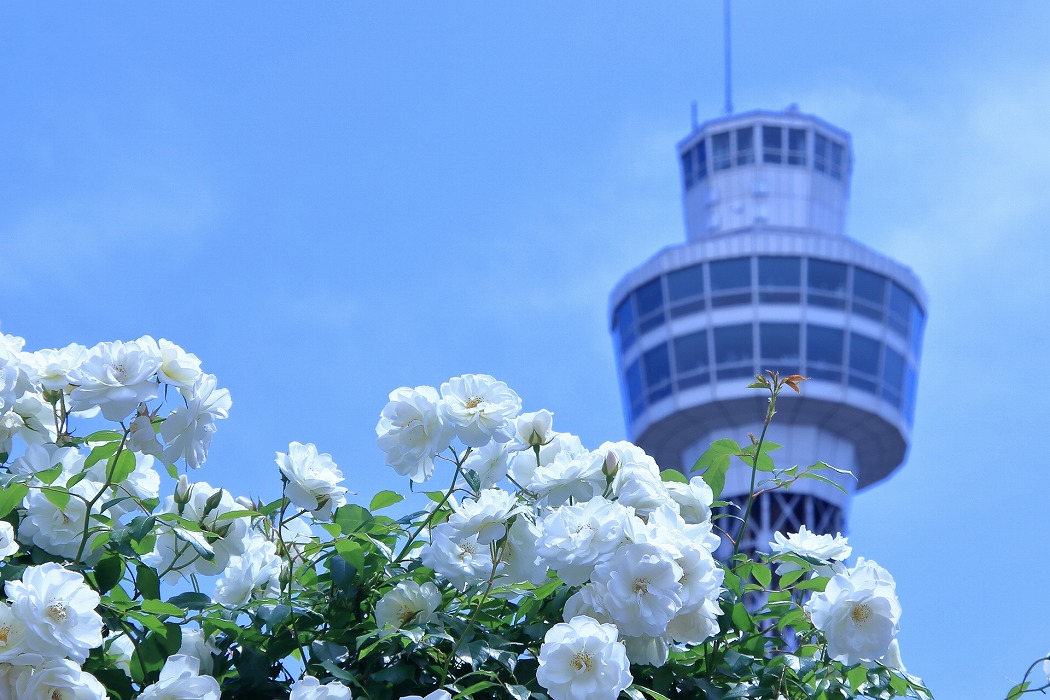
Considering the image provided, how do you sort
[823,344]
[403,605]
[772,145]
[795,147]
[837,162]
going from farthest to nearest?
[837,162] → [795,147] → [772,145] → [823,344] → [403,605]

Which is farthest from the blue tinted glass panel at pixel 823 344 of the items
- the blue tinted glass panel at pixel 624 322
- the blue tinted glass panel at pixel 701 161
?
the blue tinted glass panel at pixel 701 161

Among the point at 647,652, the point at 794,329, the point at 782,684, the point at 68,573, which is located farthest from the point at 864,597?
the point at 794,329

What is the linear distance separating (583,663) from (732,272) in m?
37.8

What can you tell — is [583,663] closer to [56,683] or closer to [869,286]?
[56,683]

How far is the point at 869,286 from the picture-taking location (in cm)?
3962

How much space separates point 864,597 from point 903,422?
40601 mm

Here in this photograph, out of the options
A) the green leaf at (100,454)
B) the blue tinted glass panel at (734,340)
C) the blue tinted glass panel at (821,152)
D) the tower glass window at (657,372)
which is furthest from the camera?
the blue tinted glass panel at (821,152)

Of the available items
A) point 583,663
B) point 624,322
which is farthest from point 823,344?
point 583,663

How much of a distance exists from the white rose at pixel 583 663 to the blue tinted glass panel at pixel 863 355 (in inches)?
1518

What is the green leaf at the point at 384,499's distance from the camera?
2.54 meters

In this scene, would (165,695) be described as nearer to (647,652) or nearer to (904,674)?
(647,652)

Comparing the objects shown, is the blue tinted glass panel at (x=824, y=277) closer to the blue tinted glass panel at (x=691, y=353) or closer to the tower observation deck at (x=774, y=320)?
the tower observation deck at (x=774, y=320)

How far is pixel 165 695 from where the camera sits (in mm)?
2064

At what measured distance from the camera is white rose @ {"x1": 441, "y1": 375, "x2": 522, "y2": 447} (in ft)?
7.76
